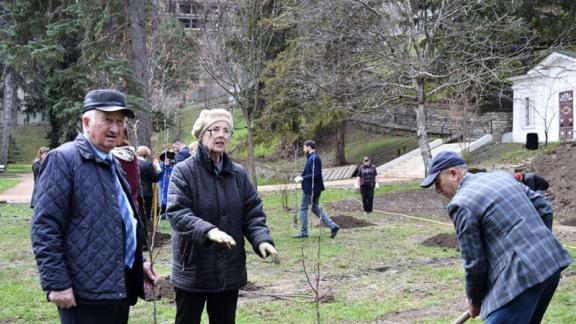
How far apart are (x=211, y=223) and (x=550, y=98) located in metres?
28.1

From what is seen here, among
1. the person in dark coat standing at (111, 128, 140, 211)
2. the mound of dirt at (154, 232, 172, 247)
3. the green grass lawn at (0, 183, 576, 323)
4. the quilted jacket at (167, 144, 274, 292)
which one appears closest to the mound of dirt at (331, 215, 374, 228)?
the green grass lawn at (0, 183, 576, 323)

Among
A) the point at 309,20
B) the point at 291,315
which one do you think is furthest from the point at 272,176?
the point at 291,315

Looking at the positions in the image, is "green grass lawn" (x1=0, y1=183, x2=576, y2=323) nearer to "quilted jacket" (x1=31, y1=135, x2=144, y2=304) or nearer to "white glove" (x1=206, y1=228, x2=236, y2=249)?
"white glove" (x1=206, y1=228, x2=236, y2=249)

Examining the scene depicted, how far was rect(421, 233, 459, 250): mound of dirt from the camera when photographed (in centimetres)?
1091

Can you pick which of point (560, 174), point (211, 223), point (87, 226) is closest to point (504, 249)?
point (211, 223)

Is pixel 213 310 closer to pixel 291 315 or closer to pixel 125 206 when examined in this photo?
pixel 125 206

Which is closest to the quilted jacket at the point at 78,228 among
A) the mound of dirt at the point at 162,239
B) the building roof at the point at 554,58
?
the mound of dirt at the point at 162,239

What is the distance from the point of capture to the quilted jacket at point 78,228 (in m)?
3.21

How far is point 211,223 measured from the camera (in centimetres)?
411

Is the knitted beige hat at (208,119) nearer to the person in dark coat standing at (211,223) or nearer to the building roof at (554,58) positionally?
the person in dark coat standing at (211,223)

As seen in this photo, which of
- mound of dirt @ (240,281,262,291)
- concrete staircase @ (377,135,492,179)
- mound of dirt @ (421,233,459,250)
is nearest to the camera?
mound of dirt @ (240,281,262,291)

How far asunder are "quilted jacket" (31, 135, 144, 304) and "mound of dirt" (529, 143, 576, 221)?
1264 centimetres

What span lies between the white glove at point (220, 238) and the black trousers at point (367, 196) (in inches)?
510

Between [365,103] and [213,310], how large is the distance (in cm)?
1670
